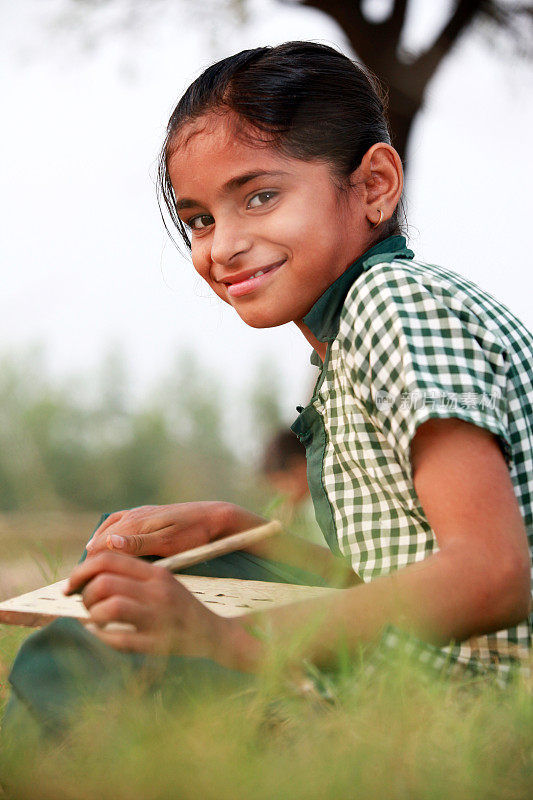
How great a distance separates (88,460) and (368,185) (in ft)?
10.5

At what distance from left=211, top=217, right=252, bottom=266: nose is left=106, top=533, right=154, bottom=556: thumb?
533 mm

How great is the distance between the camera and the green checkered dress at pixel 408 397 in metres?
1.09

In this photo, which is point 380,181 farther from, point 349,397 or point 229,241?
point 349,397

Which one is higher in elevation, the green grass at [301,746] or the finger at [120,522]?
the finger at [120,522]

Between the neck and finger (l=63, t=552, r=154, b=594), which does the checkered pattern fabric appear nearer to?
the neck

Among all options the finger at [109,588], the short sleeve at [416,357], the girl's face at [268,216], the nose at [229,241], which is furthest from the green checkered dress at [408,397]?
the finger at [109,588]

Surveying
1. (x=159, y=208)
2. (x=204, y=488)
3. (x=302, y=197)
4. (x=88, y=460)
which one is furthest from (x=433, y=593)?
(x=88, y=460)

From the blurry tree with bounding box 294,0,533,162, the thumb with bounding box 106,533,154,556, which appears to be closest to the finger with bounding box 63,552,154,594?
the thumb with bounding box 106,533,154,556

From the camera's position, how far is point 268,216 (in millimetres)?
1438

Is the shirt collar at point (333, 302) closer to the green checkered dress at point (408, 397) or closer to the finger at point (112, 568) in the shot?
the green checkered dress at point (408, 397)

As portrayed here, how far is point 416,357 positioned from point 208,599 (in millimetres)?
524

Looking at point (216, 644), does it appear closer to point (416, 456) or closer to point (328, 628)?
point (328, 628)

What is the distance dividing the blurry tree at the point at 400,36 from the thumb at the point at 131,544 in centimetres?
334

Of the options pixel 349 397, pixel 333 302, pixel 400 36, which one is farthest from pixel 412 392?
pixel 400 36
